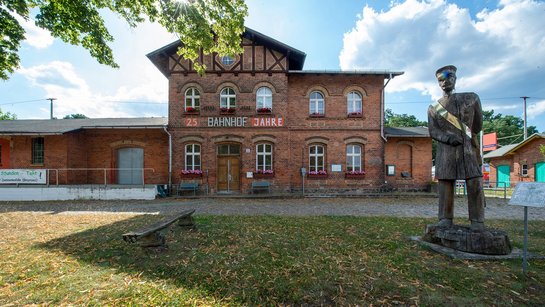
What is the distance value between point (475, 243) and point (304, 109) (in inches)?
431

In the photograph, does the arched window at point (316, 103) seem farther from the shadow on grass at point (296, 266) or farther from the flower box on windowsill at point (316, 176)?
the shadow on grass at point (296, 266)

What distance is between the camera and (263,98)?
13.7 meters

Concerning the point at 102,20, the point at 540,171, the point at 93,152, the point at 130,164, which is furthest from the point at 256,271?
the point at 540,171

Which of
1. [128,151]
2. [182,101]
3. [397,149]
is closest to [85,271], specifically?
[182,101]

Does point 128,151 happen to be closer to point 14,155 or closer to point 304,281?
point 14,155

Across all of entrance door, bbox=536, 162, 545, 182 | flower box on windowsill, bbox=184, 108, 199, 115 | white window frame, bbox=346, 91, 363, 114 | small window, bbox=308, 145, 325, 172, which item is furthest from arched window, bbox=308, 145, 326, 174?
entrance door, bbox=536, 162, 545, 182

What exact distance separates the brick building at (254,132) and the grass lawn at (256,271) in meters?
7.99

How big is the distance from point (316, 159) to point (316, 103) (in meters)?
3.33

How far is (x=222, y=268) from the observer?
3652 millimetres

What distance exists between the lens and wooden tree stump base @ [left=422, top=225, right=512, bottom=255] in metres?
4.03

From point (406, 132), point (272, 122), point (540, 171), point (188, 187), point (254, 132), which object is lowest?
point (188, 187)

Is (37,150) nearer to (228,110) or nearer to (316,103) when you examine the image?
(228,110)

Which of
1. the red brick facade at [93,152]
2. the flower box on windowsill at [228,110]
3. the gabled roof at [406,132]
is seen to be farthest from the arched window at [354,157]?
the red brick facade at [93,152]

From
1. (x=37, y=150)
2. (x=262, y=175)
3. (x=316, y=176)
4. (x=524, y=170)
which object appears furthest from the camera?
(x=524, y=170)
